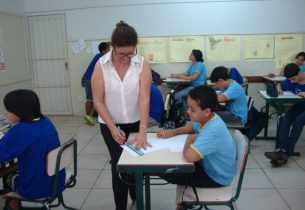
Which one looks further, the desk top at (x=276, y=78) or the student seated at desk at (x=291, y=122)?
the desk top at (x=276, y=78)

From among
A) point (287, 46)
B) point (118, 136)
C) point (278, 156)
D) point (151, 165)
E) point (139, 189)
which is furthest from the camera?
point (287, 46)

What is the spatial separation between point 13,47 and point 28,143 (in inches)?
170

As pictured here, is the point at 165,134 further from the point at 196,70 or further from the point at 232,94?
the point at 196,70

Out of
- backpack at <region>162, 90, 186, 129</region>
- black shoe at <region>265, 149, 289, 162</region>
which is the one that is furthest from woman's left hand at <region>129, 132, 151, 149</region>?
black shoe at <region>265, 149, 289, 162</region>

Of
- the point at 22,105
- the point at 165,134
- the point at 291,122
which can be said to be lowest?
the point at 291,122

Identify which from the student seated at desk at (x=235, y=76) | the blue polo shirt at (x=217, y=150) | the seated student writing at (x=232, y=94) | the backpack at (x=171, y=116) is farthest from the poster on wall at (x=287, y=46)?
the blue polo shirt at (x=217, y=150)

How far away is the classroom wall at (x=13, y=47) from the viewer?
206 inches

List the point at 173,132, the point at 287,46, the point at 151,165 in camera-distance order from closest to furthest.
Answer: the point at 151,165 < the point at 173,132 < the point at 287,46

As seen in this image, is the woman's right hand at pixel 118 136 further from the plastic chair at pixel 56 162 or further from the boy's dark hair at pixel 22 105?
A: the boy's dark hair at pixel 22 105

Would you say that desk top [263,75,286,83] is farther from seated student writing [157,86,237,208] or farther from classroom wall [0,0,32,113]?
classroom wall [0,0,32,113]

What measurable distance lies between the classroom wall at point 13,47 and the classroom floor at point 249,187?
86.0 inches

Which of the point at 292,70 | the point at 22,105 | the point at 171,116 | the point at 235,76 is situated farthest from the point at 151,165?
the point at 235,76

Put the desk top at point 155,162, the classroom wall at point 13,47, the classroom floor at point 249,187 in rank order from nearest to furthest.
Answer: the desk top at point 155,162 → the classroom floor at point 249,187 → the classroom wall at point 13,47

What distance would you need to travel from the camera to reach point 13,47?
561 centimetres
